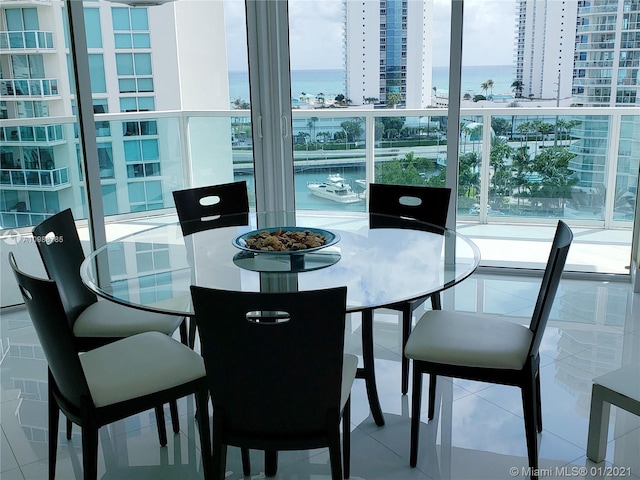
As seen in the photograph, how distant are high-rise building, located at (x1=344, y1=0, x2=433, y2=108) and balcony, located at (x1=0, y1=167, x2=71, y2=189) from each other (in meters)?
2.05

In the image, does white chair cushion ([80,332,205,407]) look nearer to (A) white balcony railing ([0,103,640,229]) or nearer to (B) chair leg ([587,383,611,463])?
(B) chair leg ([587,383,611,463])

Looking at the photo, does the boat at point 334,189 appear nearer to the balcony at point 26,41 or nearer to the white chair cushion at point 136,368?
the balcony at point 26,41

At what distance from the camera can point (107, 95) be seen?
4.26 m

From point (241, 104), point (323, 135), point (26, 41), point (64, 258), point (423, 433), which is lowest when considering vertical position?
point (423, 433)

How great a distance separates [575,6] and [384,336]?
2.42 metres

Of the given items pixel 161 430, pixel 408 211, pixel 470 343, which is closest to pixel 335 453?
pixel 470 343

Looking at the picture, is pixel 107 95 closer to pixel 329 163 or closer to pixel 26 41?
pixel 26 41

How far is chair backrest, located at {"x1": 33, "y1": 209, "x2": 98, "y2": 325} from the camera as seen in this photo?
2.51 metres

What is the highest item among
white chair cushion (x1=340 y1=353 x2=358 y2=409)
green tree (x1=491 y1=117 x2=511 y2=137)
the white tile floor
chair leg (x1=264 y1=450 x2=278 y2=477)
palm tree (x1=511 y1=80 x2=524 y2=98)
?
palm tree (x1=511 y1=80 x2=524 y2=98)

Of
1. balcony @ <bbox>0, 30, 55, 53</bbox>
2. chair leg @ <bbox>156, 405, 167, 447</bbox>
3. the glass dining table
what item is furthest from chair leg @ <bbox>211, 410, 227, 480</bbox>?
balcony @ <bbox>0, 30, 55, 53</bbox>

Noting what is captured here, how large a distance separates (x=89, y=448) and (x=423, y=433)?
1.30 meters

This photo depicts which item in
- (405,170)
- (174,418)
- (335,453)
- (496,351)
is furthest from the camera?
(405,170)

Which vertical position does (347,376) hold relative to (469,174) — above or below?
below

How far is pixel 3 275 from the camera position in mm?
4223
